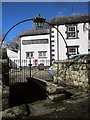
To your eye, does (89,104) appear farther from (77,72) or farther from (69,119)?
(77,72)

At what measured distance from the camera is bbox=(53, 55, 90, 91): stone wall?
27.9 ft

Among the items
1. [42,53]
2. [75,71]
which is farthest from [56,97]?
[42,53]

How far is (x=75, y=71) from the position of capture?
9344 mm

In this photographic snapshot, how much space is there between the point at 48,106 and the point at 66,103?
1.82 ft

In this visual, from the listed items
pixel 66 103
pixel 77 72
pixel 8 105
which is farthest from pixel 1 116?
pixel 77 72

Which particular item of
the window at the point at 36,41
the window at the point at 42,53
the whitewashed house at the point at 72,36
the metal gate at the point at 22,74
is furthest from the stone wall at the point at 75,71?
the window at the point at 36,41

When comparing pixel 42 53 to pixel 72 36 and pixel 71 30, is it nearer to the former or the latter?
pixel 72 36

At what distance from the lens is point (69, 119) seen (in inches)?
200

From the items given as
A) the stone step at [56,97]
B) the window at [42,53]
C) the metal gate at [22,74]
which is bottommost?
the stone step at [56,97]

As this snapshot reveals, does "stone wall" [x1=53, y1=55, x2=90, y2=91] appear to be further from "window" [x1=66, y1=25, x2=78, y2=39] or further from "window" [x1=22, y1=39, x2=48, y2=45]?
"window" [x1=22, y1=39, x2=48, y2=45]

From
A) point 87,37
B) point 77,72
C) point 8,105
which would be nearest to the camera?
point 8,105

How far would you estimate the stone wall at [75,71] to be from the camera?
335 inches

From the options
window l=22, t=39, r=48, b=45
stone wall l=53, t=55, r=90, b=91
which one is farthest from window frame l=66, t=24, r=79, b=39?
stone wall l=53, t=55, r=90, b=91

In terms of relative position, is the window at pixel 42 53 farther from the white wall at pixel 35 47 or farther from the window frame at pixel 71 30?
the window frame at pixel 71 30
